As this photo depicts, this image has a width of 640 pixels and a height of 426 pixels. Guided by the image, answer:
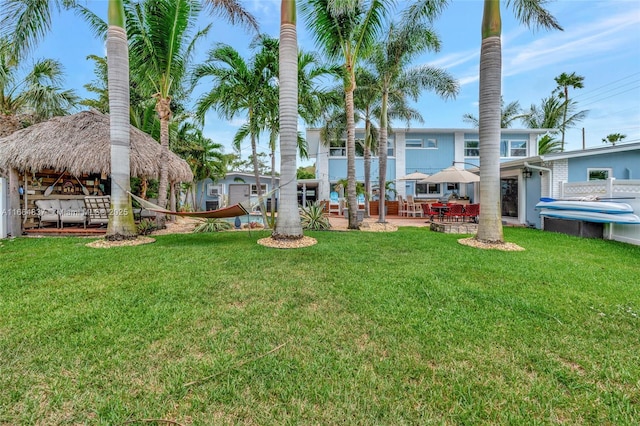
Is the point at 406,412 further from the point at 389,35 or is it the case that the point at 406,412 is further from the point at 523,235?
the point at 389,35

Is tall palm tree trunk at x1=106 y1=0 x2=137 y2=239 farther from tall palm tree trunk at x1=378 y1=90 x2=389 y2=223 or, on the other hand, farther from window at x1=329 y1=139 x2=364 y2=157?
window at x1=329 y1=139 x2=364 y2=157

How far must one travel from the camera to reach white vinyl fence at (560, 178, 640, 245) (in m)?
7.50

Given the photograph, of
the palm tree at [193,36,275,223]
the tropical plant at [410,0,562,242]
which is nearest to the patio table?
the tropical plant at [410,0,562,242]

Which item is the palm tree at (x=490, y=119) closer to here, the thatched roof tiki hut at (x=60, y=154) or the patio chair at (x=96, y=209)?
Result: the thatched roof tiki hut at (x=60, y=154)

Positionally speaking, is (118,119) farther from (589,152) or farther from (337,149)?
(589,152)

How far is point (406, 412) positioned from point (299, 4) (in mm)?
9563

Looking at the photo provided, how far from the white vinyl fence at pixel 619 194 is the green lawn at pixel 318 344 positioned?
4190 millimetres

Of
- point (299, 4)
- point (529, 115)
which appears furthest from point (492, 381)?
point (529, 115)

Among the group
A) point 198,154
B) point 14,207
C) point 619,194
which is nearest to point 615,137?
point 619,194

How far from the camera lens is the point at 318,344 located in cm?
246

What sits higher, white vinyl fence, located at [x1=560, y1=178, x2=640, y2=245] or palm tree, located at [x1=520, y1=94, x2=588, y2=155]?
palm tree, located at [x1=520, y1=94, x2=588, y2=155]

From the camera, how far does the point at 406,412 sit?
5.61 ft

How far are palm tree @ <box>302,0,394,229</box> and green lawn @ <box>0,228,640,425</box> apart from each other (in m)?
6.06

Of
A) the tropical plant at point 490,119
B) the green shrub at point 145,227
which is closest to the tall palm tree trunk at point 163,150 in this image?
the green shrub at point 145,227
